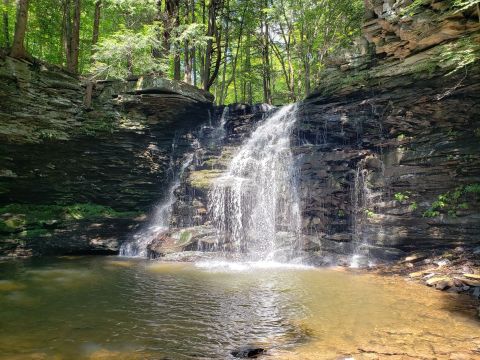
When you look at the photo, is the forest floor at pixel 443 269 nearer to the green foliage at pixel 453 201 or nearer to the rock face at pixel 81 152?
the green foliage at pixel 453 201

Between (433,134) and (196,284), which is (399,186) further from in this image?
(196,284)

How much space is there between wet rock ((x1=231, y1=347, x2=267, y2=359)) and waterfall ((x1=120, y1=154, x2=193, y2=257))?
31.6 ft

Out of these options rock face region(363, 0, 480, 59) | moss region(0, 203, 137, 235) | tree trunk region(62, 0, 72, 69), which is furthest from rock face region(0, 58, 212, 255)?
rock face region(363, 0, 480, 59)

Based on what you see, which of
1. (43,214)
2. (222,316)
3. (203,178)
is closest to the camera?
(222,316)

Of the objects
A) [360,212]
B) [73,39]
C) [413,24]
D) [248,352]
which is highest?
[73,39]

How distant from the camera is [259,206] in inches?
577

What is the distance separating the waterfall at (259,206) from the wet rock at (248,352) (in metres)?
7.80

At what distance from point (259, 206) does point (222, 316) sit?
8096 millimetres

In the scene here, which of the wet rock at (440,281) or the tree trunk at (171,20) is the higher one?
the tree trunk at (171,20)

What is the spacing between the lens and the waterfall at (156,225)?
1455 cm

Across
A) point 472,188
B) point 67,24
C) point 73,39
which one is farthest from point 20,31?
point 472,188

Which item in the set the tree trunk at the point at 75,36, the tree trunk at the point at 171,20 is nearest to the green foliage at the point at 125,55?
the tree trunk at the point at 75,36

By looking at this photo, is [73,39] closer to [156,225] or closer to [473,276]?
[156,225]

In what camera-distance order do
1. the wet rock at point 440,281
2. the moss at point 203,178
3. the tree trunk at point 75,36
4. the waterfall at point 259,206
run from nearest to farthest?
the wet rock at point 440,281 < the waterfall at point 259,206 < the moss at point 203,178 < the tree trunk at point 75,36
